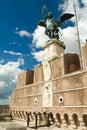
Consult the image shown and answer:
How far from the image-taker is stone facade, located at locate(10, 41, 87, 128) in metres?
14.9

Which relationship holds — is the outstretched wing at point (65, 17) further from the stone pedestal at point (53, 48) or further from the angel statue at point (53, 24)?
the stone pedestal at point (53, 48)

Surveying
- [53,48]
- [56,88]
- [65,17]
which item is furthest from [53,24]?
[56,88]

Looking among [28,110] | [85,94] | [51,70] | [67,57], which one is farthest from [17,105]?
[85,94]

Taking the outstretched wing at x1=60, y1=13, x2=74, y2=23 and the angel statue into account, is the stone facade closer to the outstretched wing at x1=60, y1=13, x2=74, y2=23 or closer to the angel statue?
the angel statue

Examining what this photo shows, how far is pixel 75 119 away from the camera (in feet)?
49.1

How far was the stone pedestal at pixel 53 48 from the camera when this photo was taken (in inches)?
845

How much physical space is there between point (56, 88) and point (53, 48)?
6.12 m

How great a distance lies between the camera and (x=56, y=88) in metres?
18.1

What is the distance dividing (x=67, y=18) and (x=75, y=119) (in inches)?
584

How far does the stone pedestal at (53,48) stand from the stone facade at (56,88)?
0.29 metres

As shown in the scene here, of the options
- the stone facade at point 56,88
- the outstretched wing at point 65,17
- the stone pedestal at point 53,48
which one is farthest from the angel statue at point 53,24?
the stone facade at point 56,88

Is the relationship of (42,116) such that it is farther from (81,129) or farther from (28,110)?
(81,129)

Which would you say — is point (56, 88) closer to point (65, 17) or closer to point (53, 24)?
point (53, 24)

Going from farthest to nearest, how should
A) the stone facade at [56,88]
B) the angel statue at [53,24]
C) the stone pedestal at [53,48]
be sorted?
the angel statue at [53,24] < the stone pedestal at [53,48] < the stone facade at [56,88]
